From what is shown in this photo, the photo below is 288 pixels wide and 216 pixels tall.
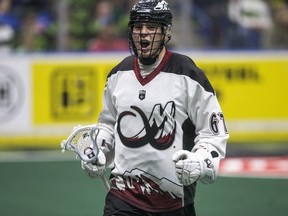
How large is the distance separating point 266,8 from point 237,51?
1.35 meters

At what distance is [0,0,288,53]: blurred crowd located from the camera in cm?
1326

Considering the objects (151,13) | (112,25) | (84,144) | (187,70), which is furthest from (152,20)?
(112,25)

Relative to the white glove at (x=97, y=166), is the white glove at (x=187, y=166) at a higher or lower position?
higher

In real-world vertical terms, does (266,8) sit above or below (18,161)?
above

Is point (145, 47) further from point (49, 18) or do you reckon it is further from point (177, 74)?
point (49, 18)

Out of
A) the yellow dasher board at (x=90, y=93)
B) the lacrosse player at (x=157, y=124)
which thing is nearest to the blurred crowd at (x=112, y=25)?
the yellow dasher board at (x=90, y=93)

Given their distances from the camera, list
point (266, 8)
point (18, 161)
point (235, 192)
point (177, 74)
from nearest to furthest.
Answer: point (177, 74) < point (235, 192) < point (18, 161) < point (266, 8)

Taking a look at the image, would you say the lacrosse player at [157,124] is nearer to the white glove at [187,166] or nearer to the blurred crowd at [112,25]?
the white glove at [187,166]

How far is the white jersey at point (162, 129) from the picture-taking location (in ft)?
16.5

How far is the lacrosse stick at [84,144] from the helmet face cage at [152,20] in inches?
21.0

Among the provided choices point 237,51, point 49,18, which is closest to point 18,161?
point 49,18

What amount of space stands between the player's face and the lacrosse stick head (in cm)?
55

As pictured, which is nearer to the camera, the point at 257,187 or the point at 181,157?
the point at 181,157

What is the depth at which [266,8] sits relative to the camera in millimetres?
14328
